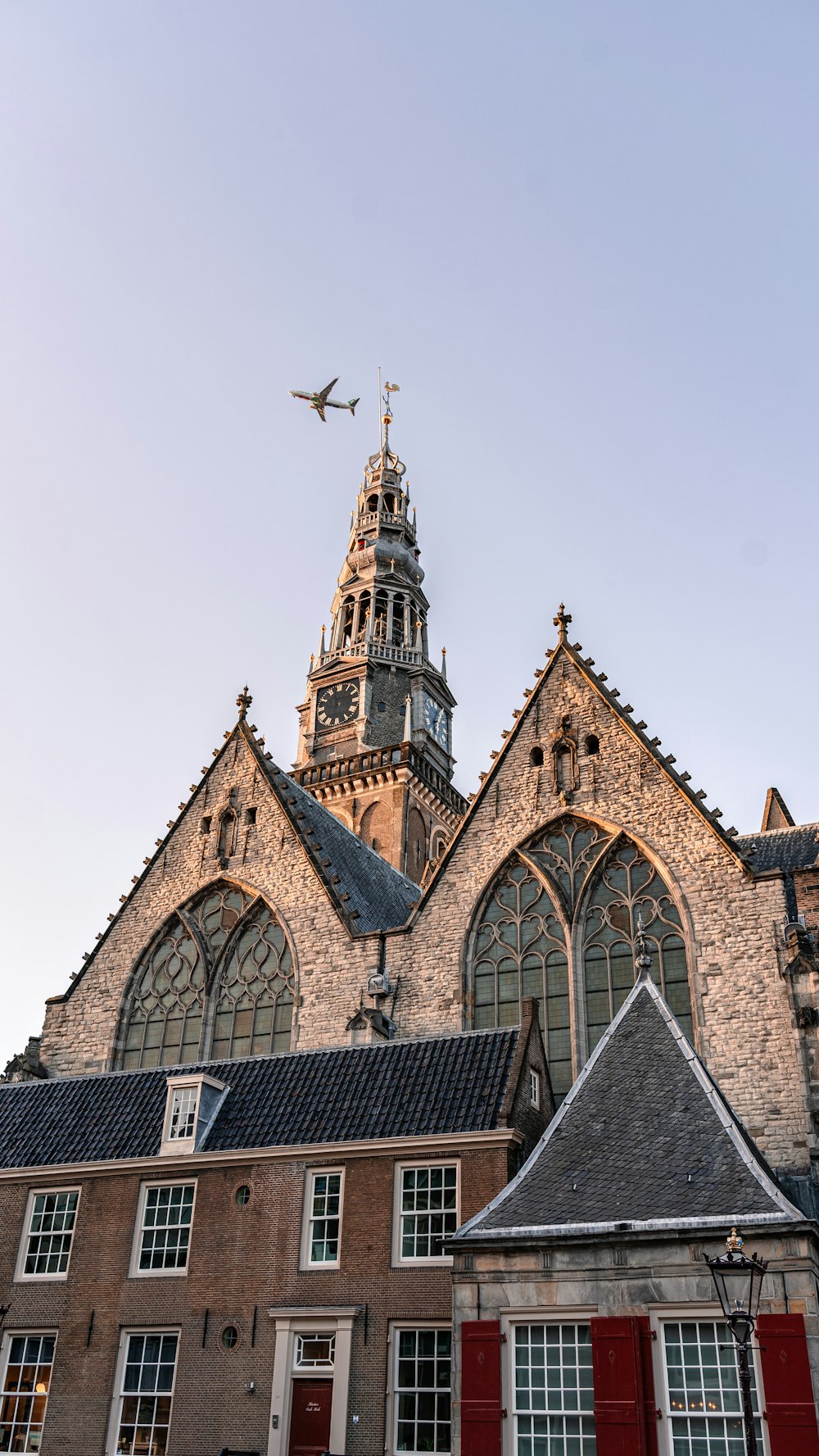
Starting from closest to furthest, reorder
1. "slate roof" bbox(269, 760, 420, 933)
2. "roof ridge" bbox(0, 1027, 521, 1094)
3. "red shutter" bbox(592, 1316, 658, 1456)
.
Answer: "red shutter" bbox(592, 1316, 658, 1456) < "roof ridge" bbox(0, 1027, 521, 1094) < "slate roof" bbox(269, 760, 420, 933)

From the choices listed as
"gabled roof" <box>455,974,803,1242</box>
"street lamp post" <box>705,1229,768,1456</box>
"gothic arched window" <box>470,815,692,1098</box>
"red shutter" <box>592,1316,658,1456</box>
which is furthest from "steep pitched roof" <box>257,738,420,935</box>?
"street lamp post" <box>705,1229,768,1456</box>

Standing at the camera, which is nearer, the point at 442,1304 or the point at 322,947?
the point at 442,1304

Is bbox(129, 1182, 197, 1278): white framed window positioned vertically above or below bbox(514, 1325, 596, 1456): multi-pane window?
above

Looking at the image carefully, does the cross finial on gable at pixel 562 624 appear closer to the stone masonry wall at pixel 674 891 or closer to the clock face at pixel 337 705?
the stone masonry wall at pixel 674 891

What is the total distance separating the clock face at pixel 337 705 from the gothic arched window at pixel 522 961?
22102mm

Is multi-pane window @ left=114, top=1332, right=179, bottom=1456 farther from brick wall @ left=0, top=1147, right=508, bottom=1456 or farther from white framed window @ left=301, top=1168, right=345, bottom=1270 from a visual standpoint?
white framed window @ left=301, top=1168, right=345, bottom=1270

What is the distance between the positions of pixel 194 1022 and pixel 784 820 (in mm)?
13644

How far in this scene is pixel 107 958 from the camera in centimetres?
2669

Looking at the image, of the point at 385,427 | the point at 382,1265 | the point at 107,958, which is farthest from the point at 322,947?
the point at 385,427

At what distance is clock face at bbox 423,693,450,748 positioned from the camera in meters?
45.7

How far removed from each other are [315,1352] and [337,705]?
30.8 m

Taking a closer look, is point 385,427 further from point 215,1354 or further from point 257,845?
point 215,1354

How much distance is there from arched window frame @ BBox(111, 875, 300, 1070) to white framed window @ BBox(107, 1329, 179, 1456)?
7.35 m

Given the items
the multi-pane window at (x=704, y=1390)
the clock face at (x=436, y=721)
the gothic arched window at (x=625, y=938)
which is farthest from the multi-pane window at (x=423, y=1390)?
the clock face at (x=436, y=721)
